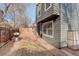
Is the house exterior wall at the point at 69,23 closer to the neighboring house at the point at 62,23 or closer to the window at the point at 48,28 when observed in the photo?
the neighboring house at the point at 62,23

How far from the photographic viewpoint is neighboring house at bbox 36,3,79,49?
1.75 m

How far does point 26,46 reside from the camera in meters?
1.79

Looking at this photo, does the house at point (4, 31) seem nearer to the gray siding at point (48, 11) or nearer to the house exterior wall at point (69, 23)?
the gray siding at point (48, 11)

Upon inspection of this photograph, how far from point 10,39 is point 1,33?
13 cm

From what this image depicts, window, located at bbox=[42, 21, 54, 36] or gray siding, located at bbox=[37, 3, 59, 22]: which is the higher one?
gray siding, located at bbox=[37, 3, 59, 22]

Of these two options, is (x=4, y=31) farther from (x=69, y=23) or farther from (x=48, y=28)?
(x=69, y=23)

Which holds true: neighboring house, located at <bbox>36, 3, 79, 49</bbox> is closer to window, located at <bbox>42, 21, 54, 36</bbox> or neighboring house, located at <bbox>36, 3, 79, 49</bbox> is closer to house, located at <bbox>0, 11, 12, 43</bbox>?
window, located at <bbox>42, 21, 54, 36</bbox>

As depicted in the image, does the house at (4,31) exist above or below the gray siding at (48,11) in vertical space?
below

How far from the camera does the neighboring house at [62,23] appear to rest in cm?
175

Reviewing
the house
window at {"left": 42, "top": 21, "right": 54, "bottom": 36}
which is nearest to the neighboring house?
window at {"left": 42, "top": 21, "right": 54, "bottom": 36}

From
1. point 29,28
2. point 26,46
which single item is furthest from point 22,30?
point 26,46

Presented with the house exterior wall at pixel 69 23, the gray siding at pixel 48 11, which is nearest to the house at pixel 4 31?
the gray siding at pixel 48 11

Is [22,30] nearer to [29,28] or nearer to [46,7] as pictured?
[29,28]

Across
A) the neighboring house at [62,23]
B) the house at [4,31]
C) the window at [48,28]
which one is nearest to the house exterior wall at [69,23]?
the neighboring house at [62,23]
